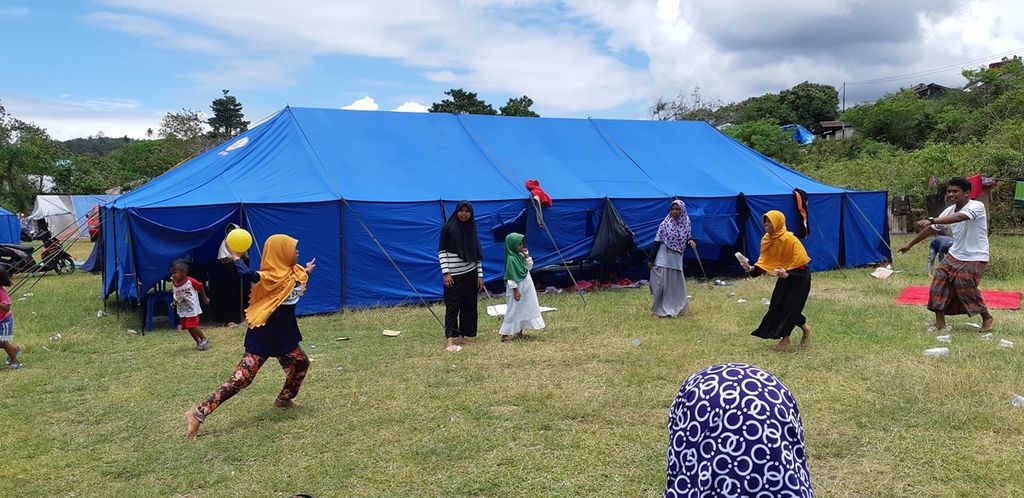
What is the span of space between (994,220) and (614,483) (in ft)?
59.7

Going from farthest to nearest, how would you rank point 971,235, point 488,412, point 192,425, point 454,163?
point 454,163 → point 971,235 → point 488,412 → point 192,425

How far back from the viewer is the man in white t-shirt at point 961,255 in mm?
6246

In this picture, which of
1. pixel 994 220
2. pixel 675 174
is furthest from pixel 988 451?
pixel 994 220

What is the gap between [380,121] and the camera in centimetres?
1145

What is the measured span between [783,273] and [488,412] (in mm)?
3018

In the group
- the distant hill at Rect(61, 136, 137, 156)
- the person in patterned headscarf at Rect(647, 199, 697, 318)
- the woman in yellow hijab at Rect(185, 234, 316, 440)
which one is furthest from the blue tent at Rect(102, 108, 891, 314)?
the distant hill at Rect(61, 136, 137, 156)

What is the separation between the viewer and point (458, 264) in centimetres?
675

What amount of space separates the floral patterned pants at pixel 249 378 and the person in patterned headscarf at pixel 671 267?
4907mm

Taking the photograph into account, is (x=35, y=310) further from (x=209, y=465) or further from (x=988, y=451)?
(x=988, y=451)

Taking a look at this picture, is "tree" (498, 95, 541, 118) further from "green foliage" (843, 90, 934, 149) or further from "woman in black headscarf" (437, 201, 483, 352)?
"woman in black headscarf" (437, 201, 483, 352)

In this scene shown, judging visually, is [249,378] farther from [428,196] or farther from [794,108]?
[794,108]

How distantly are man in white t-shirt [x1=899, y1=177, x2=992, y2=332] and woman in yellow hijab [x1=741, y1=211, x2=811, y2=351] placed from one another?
3.44 feet

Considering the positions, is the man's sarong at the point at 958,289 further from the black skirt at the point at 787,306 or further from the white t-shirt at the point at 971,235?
the black skirt at the point at 787,306

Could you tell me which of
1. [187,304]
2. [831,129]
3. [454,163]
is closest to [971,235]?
[454,163]
